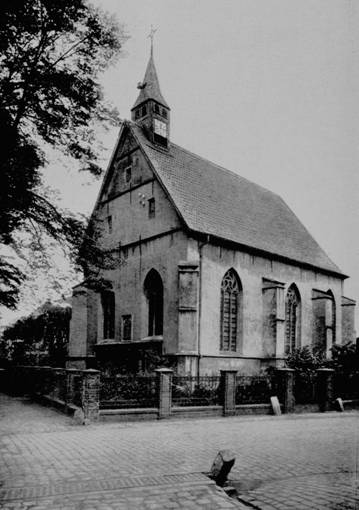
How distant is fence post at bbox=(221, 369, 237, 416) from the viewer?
14.7 metres

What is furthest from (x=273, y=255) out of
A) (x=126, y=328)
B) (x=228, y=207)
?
(x=126, y=328)

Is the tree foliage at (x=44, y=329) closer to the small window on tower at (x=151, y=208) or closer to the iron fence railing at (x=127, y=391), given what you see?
the small window on tower at (x=151, y=208)

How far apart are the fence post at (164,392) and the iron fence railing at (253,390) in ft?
10.1

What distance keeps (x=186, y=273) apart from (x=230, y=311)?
12.7 feet

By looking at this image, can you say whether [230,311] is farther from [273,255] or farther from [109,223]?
[109,223]

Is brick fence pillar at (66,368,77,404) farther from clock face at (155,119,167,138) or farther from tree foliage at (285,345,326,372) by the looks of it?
clock face at (155,119,167,138)

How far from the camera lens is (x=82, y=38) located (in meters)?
13.0

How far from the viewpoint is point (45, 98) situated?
1264cm

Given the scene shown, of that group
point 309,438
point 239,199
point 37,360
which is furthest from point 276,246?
point 37,360

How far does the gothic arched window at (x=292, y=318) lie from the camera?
956 inches

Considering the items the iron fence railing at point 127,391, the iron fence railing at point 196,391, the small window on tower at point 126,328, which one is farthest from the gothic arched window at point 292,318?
the iron fence railing at point 127,391

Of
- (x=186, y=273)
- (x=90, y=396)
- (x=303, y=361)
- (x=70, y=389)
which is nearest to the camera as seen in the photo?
(x=90, y=396)

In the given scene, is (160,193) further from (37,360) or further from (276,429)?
(37,360)

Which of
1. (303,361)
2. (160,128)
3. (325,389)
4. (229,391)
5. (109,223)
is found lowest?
(325,389)
